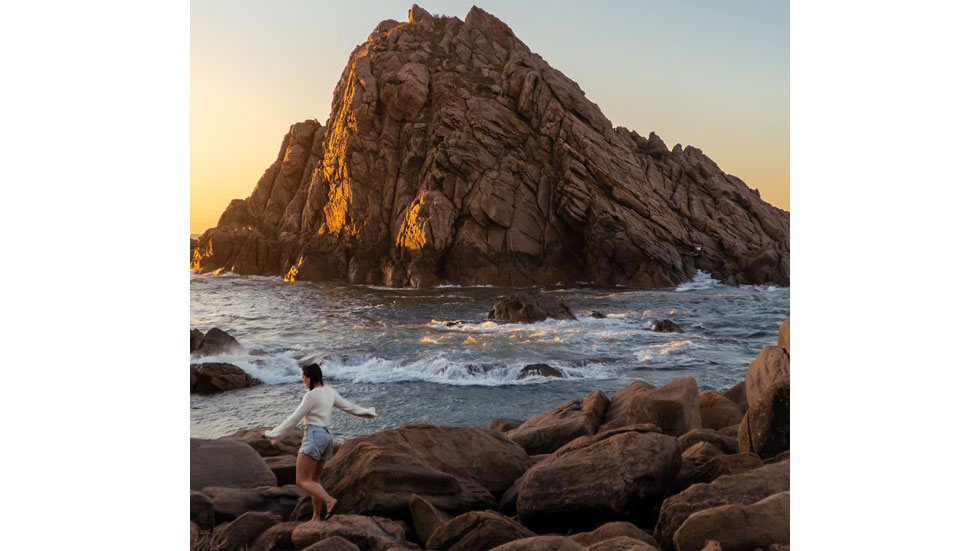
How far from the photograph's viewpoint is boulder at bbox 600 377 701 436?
16.3ft

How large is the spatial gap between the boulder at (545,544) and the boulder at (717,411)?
8.80 ft

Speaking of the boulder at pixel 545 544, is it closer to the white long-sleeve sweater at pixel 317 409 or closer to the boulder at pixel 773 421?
the white long-sleeve sweater at pixel 317 409

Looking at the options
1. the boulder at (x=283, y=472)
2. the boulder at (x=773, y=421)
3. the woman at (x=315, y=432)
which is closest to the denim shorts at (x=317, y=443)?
the woman at (x=315, y=432)

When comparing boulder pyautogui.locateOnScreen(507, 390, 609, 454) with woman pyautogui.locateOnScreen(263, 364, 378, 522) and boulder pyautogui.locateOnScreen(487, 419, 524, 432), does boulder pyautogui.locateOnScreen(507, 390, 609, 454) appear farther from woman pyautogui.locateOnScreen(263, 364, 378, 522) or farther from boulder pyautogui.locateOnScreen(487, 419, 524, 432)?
woman pyautogui.locateOnScreen(263, 364, 378, 522)

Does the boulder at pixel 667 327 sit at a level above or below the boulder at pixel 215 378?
above

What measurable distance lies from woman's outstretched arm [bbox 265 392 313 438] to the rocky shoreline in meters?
0.52

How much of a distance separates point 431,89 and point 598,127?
1.97 meters

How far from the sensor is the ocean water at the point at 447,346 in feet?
18.1

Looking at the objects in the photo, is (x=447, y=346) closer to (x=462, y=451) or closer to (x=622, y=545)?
(x=462, y=451)

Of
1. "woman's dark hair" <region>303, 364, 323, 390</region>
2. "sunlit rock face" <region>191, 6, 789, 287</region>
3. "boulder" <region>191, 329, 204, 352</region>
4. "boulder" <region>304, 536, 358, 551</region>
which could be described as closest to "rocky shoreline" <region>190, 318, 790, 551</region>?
"boulder" <region>304, 536, 358, 551</region>

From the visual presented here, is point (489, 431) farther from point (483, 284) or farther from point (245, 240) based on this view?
point (245, 240)
